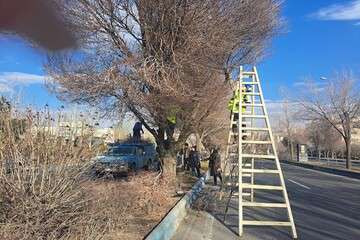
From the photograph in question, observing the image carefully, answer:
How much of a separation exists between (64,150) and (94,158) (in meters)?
1.02

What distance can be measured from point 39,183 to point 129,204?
130 inches

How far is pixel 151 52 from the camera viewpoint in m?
15.0

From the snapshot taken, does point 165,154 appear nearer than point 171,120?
No

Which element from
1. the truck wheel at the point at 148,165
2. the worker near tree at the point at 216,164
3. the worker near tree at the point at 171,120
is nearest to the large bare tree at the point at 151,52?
the worker near tree at the point at 171,120

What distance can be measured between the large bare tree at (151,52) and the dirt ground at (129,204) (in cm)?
290

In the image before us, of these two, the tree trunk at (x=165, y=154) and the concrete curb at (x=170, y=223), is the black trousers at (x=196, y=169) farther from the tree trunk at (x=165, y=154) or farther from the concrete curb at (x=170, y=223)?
the concrete curb at (x=170, y=223)

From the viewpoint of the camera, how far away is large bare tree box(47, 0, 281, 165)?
548 inches

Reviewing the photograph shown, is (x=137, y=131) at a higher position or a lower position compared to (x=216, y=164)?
higher

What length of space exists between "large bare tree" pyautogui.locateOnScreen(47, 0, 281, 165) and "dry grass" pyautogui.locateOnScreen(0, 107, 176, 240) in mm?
5492

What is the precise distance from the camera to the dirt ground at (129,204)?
29.7 feet

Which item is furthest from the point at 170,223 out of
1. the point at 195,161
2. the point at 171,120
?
the point at 195,161

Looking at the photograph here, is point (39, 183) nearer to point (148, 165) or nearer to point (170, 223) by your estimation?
point (170, 223)

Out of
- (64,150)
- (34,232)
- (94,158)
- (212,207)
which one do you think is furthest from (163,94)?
(34,232)

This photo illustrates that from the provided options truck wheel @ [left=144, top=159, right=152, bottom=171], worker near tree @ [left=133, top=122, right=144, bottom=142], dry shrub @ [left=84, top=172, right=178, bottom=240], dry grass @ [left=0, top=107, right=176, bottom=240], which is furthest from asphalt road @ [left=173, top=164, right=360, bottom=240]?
truck wheel @ [left=144, top=159, right=152, bottom=171]
